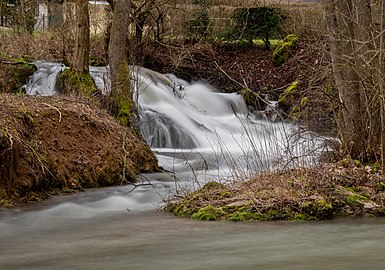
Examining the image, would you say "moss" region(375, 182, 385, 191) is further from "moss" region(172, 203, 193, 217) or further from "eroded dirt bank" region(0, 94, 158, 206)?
"eroded dirt bank" region(0, 94, 158, 206)

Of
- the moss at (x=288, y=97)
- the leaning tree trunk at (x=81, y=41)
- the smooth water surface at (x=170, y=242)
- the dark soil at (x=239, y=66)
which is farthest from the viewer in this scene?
the dark soil at (x=239, y=66)

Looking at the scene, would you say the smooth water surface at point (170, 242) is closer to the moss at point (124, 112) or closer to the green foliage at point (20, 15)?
the moss at point (124, 112)

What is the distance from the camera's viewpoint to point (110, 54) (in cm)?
1574

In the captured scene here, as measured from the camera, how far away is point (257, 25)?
28359 mm

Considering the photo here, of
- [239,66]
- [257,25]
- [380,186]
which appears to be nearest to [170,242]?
[380,186]

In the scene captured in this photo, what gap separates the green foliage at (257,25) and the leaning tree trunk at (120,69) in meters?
12.3

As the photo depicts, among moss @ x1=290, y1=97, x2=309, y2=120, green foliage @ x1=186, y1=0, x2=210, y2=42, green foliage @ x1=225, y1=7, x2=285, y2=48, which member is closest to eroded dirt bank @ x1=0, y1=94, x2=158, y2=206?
moss @ x1=290, y1=97, x2=309, y2=120

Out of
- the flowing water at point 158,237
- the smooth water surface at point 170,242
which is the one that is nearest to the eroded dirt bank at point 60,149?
the flowing water at point 158,237

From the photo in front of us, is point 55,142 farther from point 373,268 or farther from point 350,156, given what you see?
point 373,268

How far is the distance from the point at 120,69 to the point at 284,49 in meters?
12.8

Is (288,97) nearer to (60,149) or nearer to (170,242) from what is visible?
(60,149)

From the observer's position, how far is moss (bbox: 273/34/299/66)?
26.9 metres

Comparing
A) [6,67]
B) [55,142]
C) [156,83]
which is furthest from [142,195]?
[156,83]

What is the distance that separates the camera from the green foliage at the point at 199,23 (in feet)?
85.4
